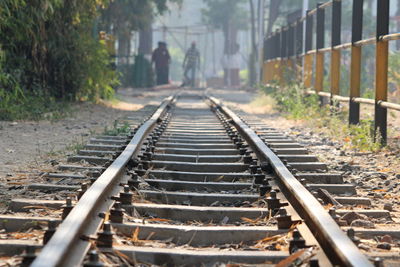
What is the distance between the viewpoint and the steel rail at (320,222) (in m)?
2.82

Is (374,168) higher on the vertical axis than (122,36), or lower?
lower

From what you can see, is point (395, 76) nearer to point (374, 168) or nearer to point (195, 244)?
point (374, 168)

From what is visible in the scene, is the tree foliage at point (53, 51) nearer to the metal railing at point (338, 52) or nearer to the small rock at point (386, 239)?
the metal railing at point (338, 52)

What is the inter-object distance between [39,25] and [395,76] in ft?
25.5

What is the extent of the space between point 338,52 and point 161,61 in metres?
21.4

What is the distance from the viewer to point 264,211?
4082 millimetres

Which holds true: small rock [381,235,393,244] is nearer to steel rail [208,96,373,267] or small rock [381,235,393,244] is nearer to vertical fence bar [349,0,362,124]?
steel rail [208,96,373,267]

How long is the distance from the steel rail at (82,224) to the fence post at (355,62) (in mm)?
5131

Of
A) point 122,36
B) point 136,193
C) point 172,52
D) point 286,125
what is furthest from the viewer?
point 172,52

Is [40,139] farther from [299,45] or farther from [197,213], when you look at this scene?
[299,45]

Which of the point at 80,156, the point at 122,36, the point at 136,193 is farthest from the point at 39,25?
the point at 122,36

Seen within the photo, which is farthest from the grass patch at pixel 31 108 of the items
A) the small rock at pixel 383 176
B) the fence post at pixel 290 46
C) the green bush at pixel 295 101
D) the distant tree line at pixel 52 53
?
the small rock at pixel 383 176

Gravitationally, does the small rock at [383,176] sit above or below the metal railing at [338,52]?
below

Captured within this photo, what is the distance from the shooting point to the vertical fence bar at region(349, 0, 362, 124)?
30.8ft
